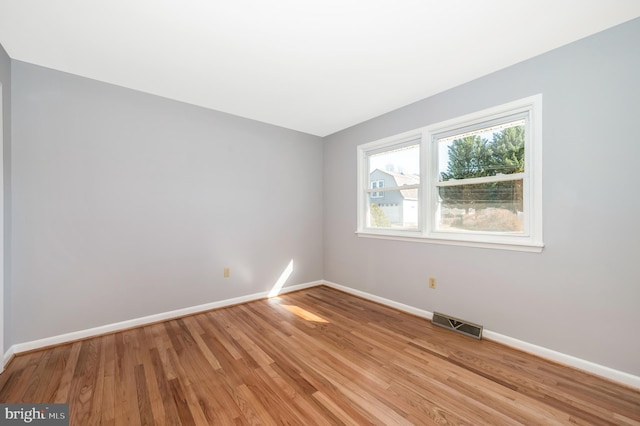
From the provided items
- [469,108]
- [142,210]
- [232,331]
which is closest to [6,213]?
[142,210]

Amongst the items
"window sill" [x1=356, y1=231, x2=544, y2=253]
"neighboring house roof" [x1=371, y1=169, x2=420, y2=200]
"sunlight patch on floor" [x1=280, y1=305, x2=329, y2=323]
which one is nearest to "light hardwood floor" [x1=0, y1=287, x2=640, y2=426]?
"sunlight patch on floor" [x1=280, y1=305, x2=329, y2=323]

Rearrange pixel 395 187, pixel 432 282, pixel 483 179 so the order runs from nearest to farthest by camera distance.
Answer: pixel 483 179
pixel 432 282
pixel 395 187

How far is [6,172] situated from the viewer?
6.59ft

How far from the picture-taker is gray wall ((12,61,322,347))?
219 centimetres

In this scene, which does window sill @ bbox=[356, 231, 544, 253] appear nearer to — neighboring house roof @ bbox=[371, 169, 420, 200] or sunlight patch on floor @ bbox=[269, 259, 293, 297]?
neighboring house roof @ bbox=[371, 169, 420, 200]

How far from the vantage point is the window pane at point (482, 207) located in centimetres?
229

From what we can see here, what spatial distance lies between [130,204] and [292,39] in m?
2.23

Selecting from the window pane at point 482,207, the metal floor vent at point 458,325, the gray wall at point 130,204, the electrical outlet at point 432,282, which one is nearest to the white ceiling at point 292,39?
the gray wall at point 130,204

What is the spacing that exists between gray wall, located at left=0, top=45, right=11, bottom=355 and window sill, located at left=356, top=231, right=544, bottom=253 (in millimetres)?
3471

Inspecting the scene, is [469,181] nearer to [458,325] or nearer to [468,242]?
[468,242]

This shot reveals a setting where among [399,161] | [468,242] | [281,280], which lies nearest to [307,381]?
[468,242]

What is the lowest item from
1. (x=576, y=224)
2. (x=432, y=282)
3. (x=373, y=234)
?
(x=432, y=282)

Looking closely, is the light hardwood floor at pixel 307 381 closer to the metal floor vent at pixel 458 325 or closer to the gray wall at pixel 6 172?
the metal floor vent at pixel 458 325

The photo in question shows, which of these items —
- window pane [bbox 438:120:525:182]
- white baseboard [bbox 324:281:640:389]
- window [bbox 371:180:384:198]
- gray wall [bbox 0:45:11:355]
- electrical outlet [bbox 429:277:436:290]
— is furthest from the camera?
window [bbox 371:180:384:198]
